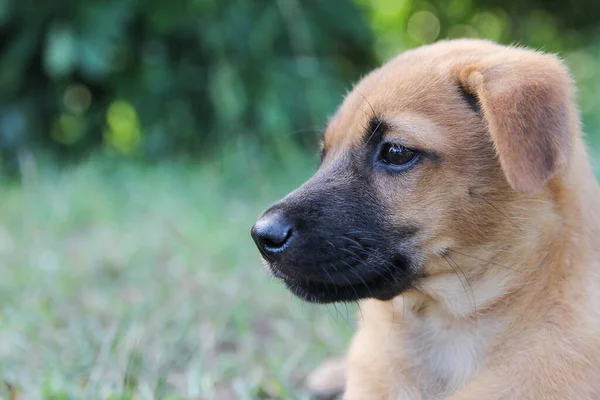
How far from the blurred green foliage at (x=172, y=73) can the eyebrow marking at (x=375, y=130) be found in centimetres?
520

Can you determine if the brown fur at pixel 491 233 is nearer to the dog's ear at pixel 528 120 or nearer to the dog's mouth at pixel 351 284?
the dog's ear at pixel 528 120

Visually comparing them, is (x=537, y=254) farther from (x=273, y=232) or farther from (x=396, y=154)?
(x=273, y=232)

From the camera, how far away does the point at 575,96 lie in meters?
2.84

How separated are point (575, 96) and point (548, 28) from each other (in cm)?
1598

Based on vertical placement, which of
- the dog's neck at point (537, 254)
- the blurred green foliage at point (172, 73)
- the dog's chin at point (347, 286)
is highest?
the dog's neck at point (537, 254)

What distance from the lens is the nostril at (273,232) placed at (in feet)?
9.05

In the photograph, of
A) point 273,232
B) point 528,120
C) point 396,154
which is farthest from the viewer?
point 396,154

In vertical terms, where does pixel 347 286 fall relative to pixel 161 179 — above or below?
above

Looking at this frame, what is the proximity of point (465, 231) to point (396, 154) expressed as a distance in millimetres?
403

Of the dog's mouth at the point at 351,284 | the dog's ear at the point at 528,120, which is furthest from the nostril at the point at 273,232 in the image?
the dog's ear at the point at 528,120

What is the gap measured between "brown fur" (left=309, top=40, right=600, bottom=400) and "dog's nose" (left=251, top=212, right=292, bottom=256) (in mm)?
423

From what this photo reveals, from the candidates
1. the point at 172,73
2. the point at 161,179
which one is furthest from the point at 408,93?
the point at 172,73

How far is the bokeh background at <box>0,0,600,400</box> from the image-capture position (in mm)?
3934

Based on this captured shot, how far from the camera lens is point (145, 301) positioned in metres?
4.66
